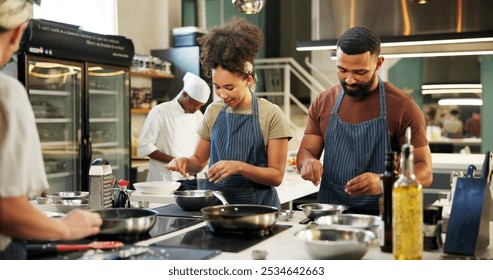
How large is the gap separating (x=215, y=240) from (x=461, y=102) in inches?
185

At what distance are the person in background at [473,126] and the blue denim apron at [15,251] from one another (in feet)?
16.4

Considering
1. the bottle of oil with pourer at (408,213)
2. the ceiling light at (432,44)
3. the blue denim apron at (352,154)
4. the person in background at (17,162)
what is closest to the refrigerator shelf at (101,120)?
the ceiling light at (432,44)

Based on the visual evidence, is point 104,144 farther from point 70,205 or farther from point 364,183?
point 364,183

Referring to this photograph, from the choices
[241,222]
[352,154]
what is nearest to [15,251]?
[241,222]

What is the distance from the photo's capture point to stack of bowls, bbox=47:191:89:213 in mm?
1982

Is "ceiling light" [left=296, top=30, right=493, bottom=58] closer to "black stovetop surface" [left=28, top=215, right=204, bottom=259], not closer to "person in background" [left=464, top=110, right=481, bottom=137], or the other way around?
"person in background" [left=464, top=110, right=481, bottom=137]

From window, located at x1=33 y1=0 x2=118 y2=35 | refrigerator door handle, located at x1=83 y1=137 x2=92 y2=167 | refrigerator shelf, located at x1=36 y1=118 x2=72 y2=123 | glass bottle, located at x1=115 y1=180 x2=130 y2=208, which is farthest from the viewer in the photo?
window, located at x1=33 y1=0 x2=118 y2=35

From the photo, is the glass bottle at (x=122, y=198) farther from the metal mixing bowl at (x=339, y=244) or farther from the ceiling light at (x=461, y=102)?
the ceiling light at (x=461, y=102)

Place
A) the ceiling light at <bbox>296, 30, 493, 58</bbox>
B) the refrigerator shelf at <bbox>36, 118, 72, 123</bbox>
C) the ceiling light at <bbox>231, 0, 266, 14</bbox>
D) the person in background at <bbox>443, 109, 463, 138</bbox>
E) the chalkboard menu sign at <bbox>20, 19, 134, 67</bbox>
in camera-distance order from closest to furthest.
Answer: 1. the ceiling light at <bbox>231, 0, 266, 14</bbox>
2. the ceiling light at <bbox>296, 30, 493, 58</bbox>
3. the chalkboard menu sign at <bbox>20, 19, 134, 67</bbox>
4. the refrigerator shelf at <bbox>36, 118, 72, 123</bbox>
5. the person in background at <bbox>443, 109, 463, 138</bbox>

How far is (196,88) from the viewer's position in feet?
13.5

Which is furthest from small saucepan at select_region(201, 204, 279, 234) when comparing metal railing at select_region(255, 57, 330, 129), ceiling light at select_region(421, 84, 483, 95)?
metal railing at select_region(255, 57, 330, 129)

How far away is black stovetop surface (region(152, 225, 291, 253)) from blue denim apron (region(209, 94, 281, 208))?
0.58m

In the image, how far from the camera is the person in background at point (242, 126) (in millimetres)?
2244
